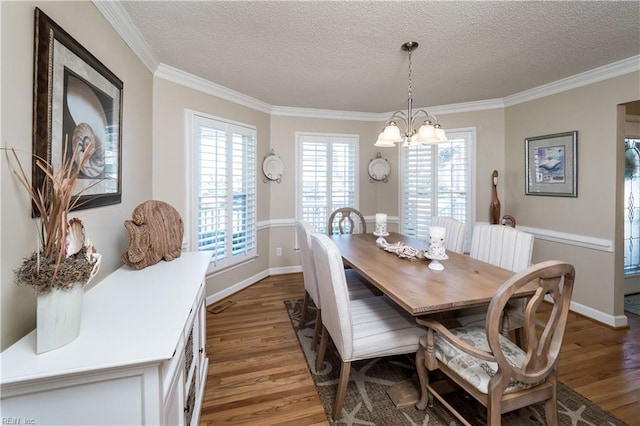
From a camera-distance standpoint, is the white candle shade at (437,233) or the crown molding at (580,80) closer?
the white candle shade at (437,233)

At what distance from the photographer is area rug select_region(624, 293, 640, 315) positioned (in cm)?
318

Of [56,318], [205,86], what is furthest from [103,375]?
[205,86]

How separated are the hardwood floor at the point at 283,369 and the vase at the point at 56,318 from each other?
3.59ft

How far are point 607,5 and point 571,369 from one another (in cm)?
252

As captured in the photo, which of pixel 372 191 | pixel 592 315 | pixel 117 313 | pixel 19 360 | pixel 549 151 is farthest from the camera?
pixel 372 191

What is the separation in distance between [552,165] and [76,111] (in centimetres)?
428

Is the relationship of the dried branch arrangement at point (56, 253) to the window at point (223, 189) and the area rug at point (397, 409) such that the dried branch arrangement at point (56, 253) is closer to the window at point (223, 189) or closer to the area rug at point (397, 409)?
the area rug at point (397, 409)

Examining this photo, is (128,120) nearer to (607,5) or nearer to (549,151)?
(607,5)

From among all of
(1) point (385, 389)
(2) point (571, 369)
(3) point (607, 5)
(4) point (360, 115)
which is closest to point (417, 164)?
(4) point (360, 115)

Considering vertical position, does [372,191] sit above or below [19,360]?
above

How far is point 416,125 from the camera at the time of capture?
447cm

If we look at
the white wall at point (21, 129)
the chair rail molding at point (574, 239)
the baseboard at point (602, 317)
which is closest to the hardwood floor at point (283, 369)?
the baseboard at point (602, 317)

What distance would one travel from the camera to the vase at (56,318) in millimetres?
923

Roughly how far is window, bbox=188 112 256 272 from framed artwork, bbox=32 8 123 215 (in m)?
1.14
